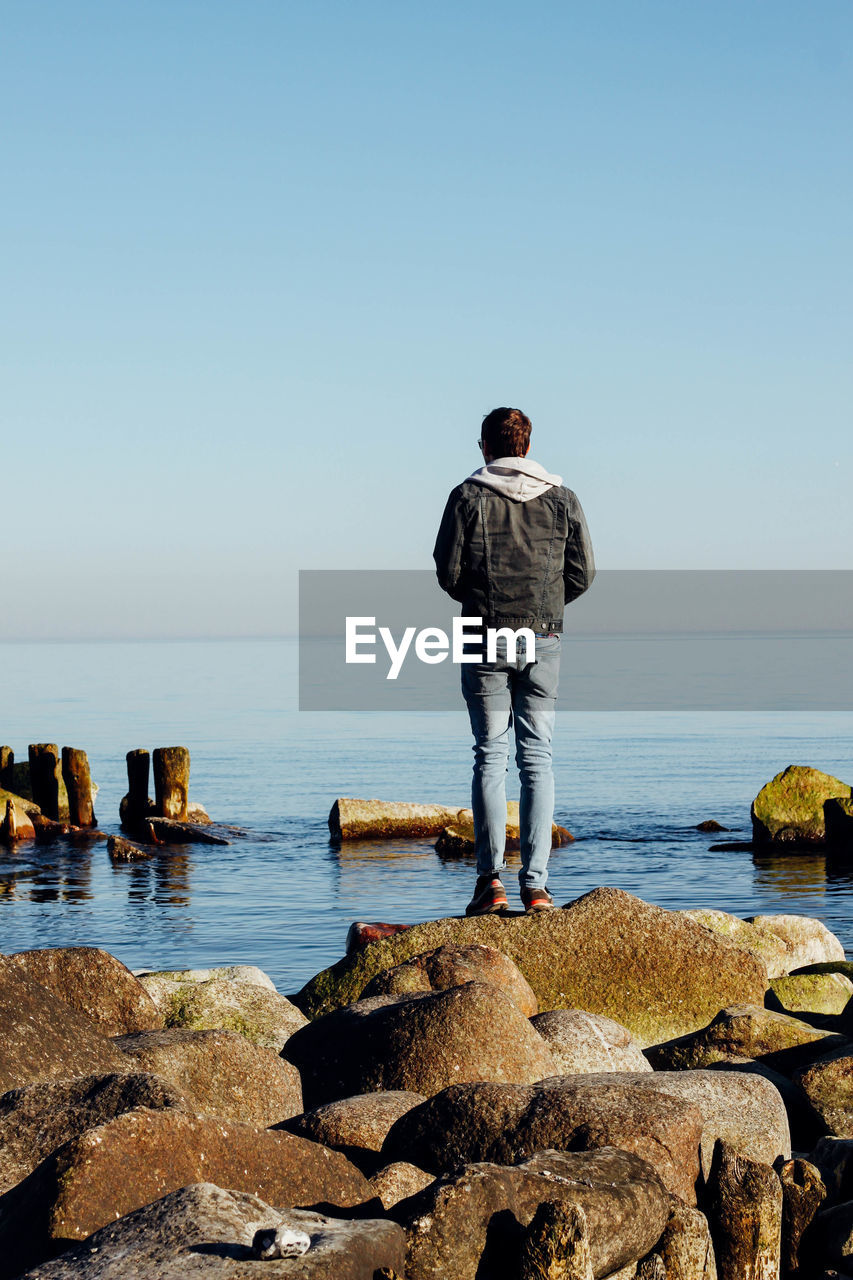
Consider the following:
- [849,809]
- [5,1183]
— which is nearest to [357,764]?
[849,809]

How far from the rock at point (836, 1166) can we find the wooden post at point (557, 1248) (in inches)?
70.2

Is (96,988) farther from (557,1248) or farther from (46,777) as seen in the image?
(46,777)

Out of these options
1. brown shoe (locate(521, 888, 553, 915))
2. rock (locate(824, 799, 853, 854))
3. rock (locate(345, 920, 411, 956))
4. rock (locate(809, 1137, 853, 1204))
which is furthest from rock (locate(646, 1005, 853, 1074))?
rock (locate(824, 799, 853, 854))

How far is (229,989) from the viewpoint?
290 inches

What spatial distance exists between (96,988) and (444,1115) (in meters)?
2.54

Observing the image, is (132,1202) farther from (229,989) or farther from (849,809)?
(849,809)

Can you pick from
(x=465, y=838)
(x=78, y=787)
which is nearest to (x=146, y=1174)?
(x=465, y=838)

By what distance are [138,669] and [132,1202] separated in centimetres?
Answer: 11113

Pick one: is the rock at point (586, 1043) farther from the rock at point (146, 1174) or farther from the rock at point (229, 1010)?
the rock at point (146, 1174)

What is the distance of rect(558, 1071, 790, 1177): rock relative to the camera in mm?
5363

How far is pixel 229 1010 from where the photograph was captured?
7.19m

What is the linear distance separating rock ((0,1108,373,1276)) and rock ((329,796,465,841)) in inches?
752

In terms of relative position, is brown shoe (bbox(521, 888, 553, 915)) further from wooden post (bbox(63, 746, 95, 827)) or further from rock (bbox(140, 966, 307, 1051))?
wooden post (bbox(63, 746, 95, 827))

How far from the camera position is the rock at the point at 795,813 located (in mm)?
22016
